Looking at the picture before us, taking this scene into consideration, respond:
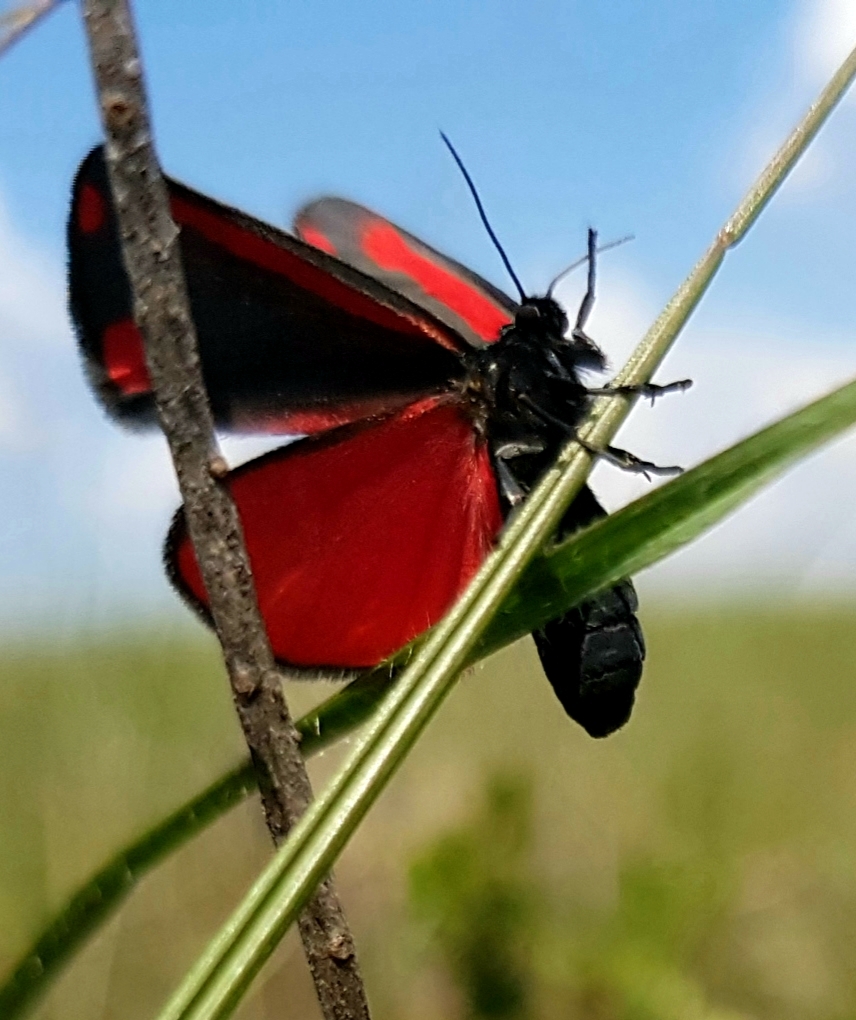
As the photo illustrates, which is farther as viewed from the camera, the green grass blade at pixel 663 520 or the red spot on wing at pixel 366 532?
the red spot on wing at pixel 366 532

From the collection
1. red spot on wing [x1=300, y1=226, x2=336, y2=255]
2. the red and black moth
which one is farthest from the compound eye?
red spot on wing [x1=300, y1=226, x2=336, y2=255]

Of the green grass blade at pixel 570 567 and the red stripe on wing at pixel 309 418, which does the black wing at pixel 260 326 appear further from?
the green grass blade at pixel 570 567

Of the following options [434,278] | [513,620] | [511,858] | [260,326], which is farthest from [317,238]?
[511,858]

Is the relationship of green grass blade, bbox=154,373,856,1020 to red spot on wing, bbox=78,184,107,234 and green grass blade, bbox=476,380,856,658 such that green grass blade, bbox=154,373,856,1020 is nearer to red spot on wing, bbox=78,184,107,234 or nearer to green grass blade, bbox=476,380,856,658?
green grass blade, bbox=476,380,856,658

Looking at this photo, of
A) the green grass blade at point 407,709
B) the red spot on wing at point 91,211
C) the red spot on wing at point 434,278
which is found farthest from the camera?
the red spot on wing at point 434,278

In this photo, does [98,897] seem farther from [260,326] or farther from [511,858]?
[511,858]

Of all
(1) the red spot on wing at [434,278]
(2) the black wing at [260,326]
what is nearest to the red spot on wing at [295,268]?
(2) the black wing at [260,326]

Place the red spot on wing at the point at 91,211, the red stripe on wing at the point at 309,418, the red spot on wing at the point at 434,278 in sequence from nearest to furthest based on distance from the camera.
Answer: the red spot on wing at the point at 91,211
the red stripe on wing at the point at 309,418
the red spot on wing at the point at 434,278

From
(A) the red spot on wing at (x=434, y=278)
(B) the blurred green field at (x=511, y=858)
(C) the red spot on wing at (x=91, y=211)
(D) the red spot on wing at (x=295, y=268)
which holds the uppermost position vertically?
(A) the red spot on wing at (x=434, y=278)
